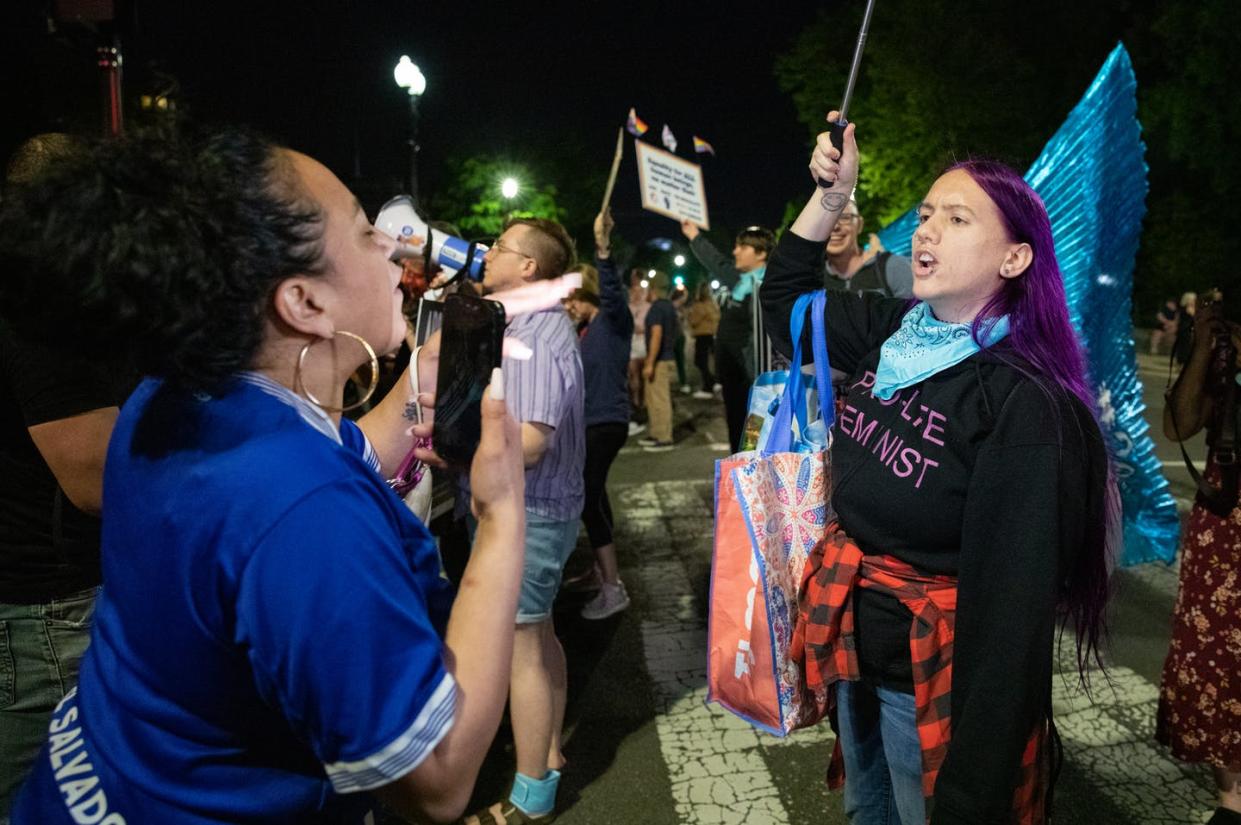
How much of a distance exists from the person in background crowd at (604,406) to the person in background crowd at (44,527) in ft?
10.1

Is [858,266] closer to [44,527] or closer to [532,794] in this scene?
[532,794]

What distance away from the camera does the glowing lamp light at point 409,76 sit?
11.8 metres

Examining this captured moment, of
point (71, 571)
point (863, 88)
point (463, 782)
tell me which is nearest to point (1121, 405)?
point (463, 782)

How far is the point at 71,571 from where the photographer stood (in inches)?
81.0

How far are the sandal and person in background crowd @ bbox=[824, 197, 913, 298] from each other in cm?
264

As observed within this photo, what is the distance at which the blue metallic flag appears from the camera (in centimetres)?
379

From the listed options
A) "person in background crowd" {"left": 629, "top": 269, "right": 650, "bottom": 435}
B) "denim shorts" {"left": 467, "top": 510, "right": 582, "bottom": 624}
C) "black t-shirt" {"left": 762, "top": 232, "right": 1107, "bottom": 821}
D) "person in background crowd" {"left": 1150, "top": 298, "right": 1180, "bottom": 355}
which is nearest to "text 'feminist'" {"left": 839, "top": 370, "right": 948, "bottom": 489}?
"black t-shirt" {"left": 762, "top": 232, "right": 1107, "bottom": 821}

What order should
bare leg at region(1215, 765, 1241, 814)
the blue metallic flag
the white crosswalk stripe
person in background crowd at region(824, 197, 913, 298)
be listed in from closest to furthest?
bare leg at region(1215, 765, 1241, 814), the white crosswalk stripe, the blue metallic flag, person in background crowd at region(824, 197, 913, 298)

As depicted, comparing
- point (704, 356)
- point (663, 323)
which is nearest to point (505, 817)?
point (663, 323)

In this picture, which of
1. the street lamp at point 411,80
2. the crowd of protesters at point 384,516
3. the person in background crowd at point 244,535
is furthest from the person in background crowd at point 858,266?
the street lamp at point 411,80

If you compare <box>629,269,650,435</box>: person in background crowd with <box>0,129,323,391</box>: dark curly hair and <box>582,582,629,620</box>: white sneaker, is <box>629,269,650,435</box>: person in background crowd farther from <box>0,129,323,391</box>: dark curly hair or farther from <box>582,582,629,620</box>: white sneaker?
<box>0,129,323,391</box>: dark curly hair

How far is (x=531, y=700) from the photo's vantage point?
2938mm

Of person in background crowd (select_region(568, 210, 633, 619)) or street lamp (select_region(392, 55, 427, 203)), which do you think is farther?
street lamp (select_region(392, 55, 427, 203))

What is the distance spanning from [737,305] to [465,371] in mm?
5044
